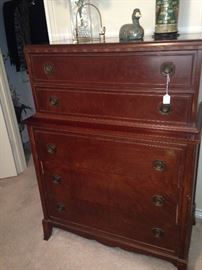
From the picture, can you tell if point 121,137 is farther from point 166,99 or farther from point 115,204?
point 115,204

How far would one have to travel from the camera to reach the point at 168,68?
0.99m

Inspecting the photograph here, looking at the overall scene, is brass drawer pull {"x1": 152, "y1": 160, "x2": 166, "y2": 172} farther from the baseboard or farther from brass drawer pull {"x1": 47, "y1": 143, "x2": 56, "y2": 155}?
the baseboard

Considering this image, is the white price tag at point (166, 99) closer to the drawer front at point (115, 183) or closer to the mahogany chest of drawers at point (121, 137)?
the mahogany chest of drawers at point (121, 137)

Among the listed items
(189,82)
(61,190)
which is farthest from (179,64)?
(61,190)

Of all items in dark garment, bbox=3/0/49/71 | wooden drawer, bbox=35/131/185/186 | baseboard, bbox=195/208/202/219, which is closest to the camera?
wooden drawer, bbox=35/131/185/186

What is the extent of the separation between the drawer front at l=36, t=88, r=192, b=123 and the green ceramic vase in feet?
1.03

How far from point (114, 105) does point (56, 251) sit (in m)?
1.07

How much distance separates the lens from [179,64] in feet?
3.19

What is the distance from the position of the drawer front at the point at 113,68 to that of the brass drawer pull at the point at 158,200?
0.55 m

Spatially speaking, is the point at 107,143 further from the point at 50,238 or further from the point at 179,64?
the point at 50,238

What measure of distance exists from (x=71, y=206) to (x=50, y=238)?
377 millimetres

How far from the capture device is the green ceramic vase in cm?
107

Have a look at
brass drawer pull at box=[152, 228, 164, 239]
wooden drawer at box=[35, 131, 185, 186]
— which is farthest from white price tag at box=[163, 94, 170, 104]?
brass drawer pull at box=[152, 228, 164, 239]

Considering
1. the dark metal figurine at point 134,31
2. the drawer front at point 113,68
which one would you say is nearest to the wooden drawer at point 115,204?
the drawer front at point 113,68
